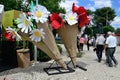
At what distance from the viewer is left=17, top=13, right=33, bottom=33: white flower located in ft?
32.4

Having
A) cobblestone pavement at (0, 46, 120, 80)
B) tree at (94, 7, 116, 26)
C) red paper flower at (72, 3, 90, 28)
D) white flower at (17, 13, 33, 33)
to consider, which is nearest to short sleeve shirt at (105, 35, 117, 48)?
cobblestone pavement at (0, 46, 120, 80)

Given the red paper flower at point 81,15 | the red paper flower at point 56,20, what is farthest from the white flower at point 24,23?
the red paper flower at point 81,15

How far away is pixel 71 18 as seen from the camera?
1065 centimetres

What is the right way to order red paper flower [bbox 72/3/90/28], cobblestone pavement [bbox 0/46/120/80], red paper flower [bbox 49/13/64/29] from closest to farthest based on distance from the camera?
cobblestone pavement [bbox 0/46/120/80], red paper flower [bbox 49/13/64/29], red paper flower [bbox 72/3/90/28]

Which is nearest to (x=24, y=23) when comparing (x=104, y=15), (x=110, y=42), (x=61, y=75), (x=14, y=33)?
(x=14, y=33)

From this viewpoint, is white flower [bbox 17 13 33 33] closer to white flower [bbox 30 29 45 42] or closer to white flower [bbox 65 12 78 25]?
white flower [bbox 30 29 45 42]

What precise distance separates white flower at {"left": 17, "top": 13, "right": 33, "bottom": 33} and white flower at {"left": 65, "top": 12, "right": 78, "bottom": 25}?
1557 millimetres

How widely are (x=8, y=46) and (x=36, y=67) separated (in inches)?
95.1

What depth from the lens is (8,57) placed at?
1330cm

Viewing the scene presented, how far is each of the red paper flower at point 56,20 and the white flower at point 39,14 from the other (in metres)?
0.45

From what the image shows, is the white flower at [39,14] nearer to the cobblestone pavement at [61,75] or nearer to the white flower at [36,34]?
the white flower at [36,34]

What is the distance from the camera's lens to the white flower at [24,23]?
9.89 metres

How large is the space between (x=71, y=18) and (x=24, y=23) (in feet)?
6.29

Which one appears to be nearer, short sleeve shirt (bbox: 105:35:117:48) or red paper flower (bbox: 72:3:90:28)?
red paper flower (bbox: 72:3:90:28)
